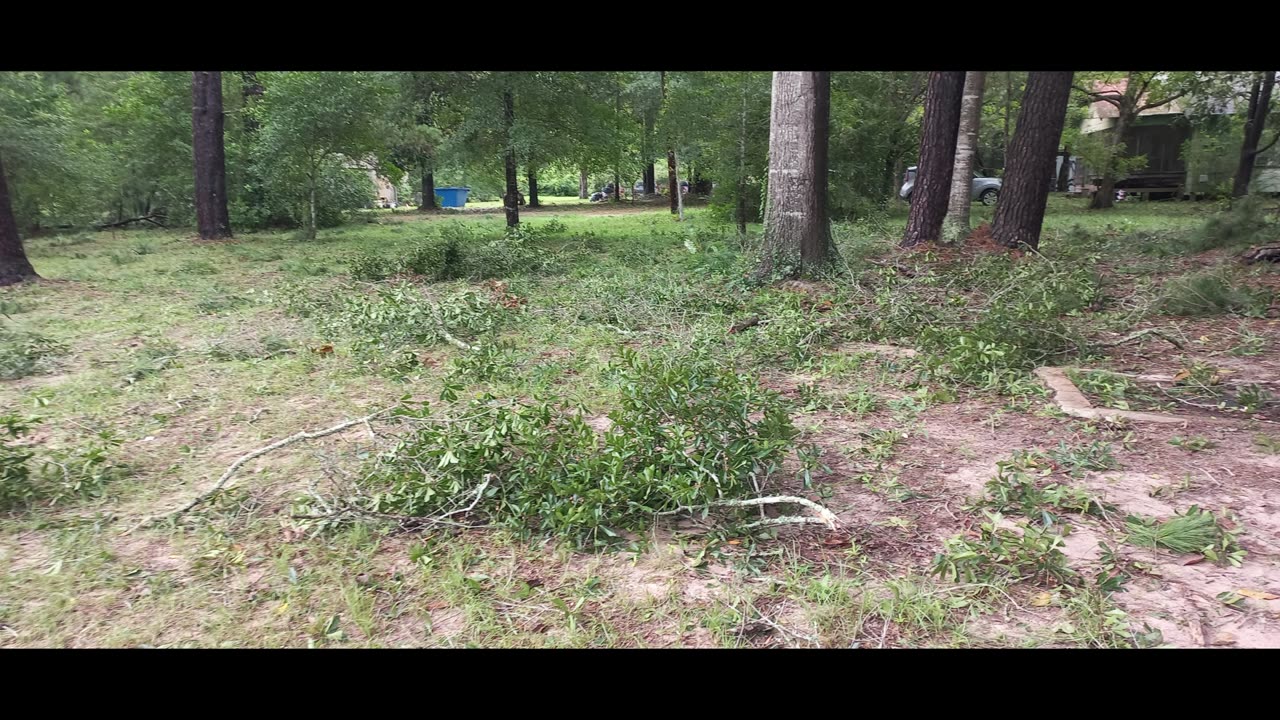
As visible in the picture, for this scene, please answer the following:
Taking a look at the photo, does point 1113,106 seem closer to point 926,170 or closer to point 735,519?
point 926,170

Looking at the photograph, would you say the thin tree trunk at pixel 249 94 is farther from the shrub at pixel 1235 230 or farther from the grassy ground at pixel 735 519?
the shrub at pixel 1235 230

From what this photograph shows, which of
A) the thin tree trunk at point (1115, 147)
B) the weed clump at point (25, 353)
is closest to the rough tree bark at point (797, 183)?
the weed clump at point (25, 353)

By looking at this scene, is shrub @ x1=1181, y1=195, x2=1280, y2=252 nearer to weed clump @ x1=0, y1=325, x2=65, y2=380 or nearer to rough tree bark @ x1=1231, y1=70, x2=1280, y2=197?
rough tree bark @ x1=1231, y1=70, x2=1280, y2=197

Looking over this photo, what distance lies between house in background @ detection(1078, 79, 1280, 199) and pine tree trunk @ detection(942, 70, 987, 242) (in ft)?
39.2

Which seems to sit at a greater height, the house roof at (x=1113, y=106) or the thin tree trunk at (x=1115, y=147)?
the house roof at (x=1113, y=106)

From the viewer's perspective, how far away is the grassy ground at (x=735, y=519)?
2.62m

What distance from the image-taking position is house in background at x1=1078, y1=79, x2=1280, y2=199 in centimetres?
2259

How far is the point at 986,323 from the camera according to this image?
20.2 feet

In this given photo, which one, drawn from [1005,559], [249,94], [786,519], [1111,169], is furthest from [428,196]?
[1005,559]

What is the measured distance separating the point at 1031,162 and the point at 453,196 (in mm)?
33859

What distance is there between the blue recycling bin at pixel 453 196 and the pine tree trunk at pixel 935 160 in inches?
1260

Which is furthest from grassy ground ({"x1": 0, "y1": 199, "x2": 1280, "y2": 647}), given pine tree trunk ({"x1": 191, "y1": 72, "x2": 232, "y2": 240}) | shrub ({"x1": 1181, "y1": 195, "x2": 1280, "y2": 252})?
pine tree trunk ({"x1": 191, "y1": 72, "x2": 232, "y2": 240})

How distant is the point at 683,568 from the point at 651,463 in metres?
0.63
